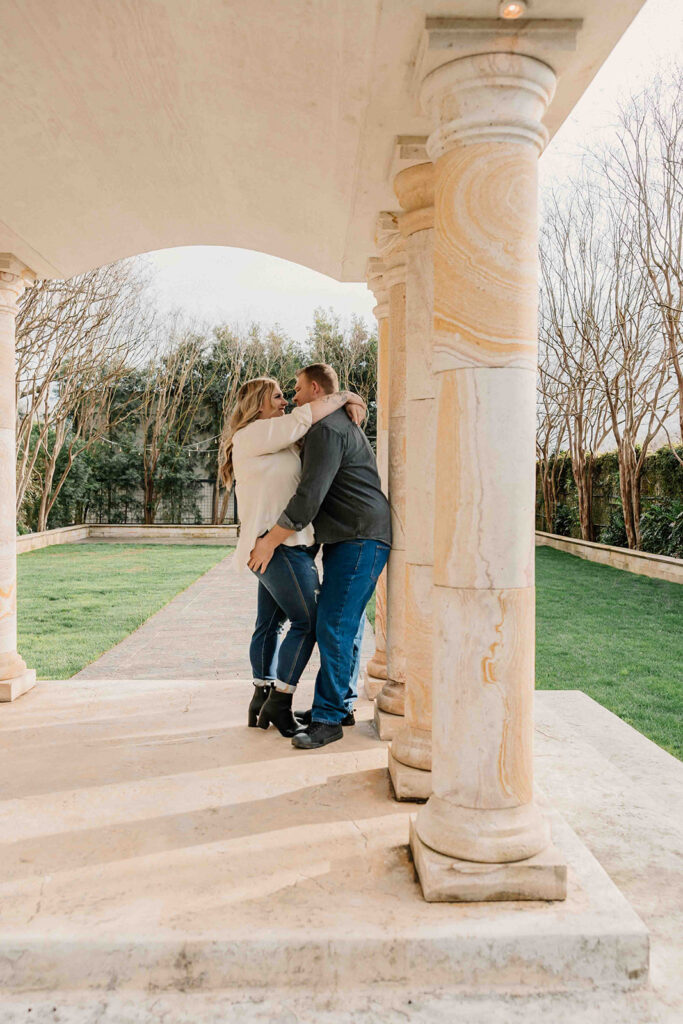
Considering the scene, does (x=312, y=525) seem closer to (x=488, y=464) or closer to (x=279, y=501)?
(x=279, y=501)

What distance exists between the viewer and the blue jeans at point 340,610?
11.8ft

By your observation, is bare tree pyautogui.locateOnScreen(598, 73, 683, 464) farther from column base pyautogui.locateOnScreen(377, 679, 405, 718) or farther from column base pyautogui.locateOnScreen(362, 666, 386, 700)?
column base pyautogui.locateOnScreen(377, 679, 405, 718)

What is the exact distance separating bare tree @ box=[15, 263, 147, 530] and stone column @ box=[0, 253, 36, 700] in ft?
37.9

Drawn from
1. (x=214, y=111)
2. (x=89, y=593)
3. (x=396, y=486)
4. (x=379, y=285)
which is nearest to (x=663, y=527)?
(x=89, y=593)

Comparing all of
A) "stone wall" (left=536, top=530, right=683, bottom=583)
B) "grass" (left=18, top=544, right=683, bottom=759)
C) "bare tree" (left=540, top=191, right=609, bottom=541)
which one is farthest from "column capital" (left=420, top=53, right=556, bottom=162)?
"bare tree" (left=540, top=191, right=609, bottom=541)

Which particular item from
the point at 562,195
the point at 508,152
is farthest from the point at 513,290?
the point at 562,195

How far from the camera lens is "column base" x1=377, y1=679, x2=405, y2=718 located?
3.80 metres

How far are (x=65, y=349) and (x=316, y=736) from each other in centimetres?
1541

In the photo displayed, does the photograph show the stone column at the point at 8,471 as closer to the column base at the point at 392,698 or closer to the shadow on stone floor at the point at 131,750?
the shadow on stone floor at the point at 131,750

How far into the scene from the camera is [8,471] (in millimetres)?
4703

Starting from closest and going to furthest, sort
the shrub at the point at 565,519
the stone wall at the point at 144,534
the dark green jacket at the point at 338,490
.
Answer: the dark green jacket at the point at 338,490
the shrub at the point at 565,519
the stone wall at the point at 144,534

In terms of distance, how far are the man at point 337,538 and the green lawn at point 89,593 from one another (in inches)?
126

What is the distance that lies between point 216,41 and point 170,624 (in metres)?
6.66

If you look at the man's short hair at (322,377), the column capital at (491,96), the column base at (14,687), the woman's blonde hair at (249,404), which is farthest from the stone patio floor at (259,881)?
the column capital at (491,96)
